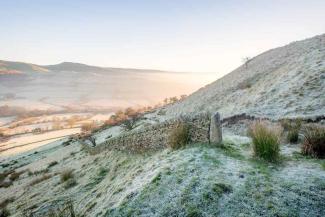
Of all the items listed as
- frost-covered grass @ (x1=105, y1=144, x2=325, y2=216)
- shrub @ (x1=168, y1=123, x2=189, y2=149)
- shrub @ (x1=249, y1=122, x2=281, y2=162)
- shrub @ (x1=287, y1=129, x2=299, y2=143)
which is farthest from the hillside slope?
frost-covered grass @ (x1=105, y1=144, x2=325, y2=216)

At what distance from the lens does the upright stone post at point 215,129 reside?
36.3ft

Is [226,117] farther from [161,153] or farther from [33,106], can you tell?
[33,106]

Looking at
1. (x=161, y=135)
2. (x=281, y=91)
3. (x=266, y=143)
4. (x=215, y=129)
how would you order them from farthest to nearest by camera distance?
(x=281, y=91)
(x=161, y=135)
(x=215, y=129)
(x=266, y=143)

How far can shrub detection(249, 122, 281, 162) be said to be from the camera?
1002 centimetres

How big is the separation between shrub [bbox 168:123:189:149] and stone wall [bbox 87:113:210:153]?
197 millimetres

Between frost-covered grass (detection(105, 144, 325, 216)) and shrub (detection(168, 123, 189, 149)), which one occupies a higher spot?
shrub (detection(168, 123, 189, 149))

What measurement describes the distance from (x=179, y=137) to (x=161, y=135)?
1.87 meters

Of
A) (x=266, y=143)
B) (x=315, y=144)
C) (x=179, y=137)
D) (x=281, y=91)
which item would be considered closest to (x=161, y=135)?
(x=179, y=137)

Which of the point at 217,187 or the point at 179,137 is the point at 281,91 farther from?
the point at 217,187

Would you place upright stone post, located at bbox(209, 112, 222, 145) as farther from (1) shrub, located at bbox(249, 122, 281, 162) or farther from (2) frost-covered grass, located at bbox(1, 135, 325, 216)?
(1) shrub, located at bbox(249, 122, 281, 162)

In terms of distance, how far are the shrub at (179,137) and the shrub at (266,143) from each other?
98.7 inches

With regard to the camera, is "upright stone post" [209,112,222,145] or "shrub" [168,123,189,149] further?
"shrub" [168,123,189,149]

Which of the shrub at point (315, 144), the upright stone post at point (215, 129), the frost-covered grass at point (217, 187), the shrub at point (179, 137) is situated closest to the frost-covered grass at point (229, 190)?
the frost-covered grass at point (217, 187)

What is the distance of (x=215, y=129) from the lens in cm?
1119
